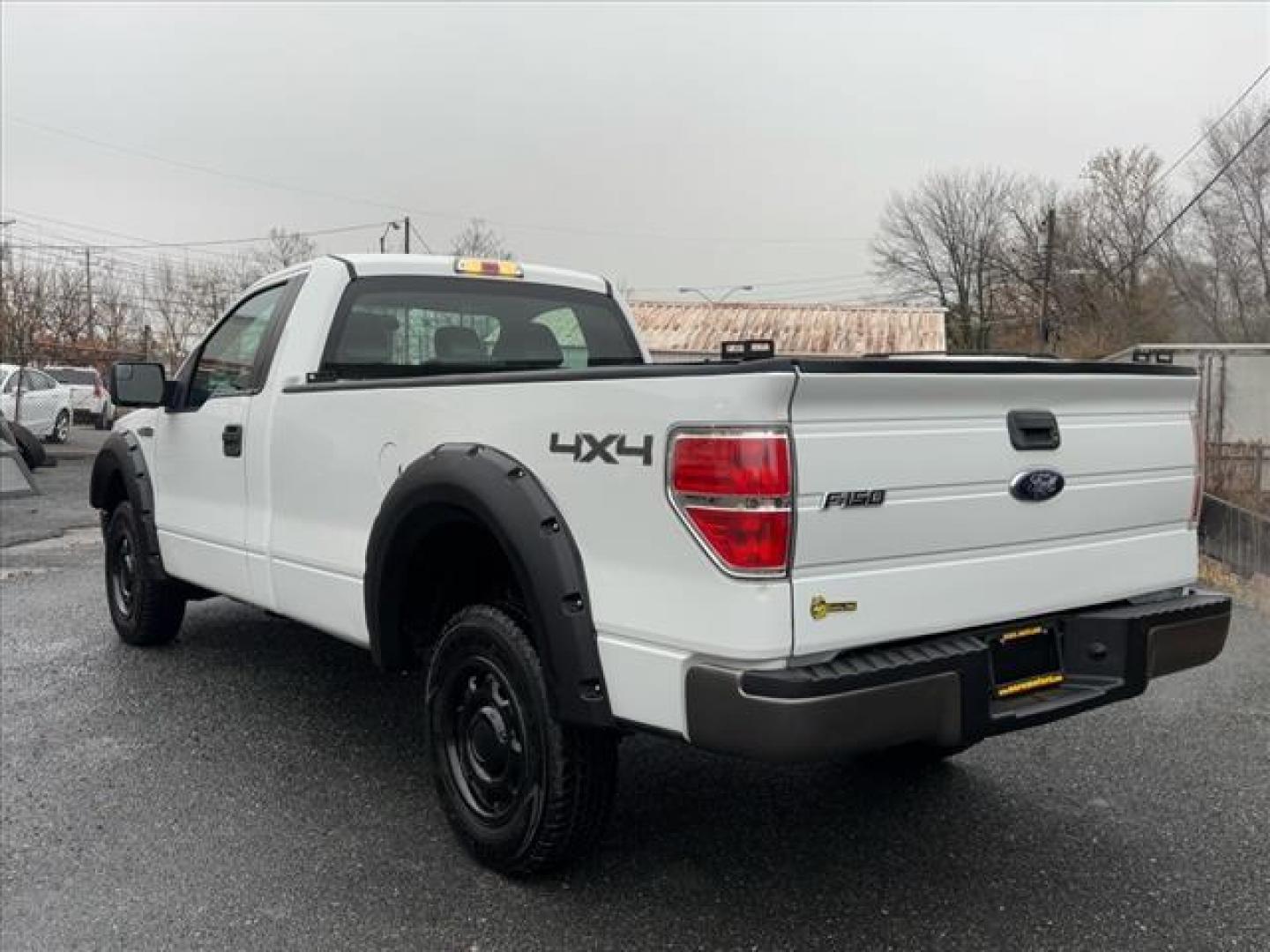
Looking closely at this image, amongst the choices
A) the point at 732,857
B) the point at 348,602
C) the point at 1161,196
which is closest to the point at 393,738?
the point at 348,602

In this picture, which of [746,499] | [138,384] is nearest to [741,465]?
[746,499]

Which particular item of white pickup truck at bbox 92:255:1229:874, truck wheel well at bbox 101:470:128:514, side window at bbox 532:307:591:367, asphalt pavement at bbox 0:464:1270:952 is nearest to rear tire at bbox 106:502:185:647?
truck wheel well at bbox 101:470:128:514

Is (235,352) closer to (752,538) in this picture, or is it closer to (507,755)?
(507,755)

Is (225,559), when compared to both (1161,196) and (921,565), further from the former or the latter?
(1161,196)

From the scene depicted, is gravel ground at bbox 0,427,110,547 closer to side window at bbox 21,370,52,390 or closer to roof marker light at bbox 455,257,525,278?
side window at bbox 21,370,52,390

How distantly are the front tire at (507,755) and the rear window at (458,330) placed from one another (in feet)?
5.13

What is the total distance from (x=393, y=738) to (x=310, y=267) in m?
2.07

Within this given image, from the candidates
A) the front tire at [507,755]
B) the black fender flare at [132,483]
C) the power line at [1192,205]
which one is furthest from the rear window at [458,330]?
the power line at [1192,205]

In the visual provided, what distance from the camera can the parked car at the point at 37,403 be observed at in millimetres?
19312

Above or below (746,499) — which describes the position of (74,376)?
above

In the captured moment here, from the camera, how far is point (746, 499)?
2.36 m

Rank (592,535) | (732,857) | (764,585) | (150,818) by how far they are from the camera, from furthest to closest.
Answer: (150,818) → (732,857) → (592,535) → (764,585)

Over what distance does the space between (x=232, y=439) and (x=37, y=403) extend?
1861 centimetres

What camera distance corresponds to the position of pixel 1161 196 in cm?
4319
